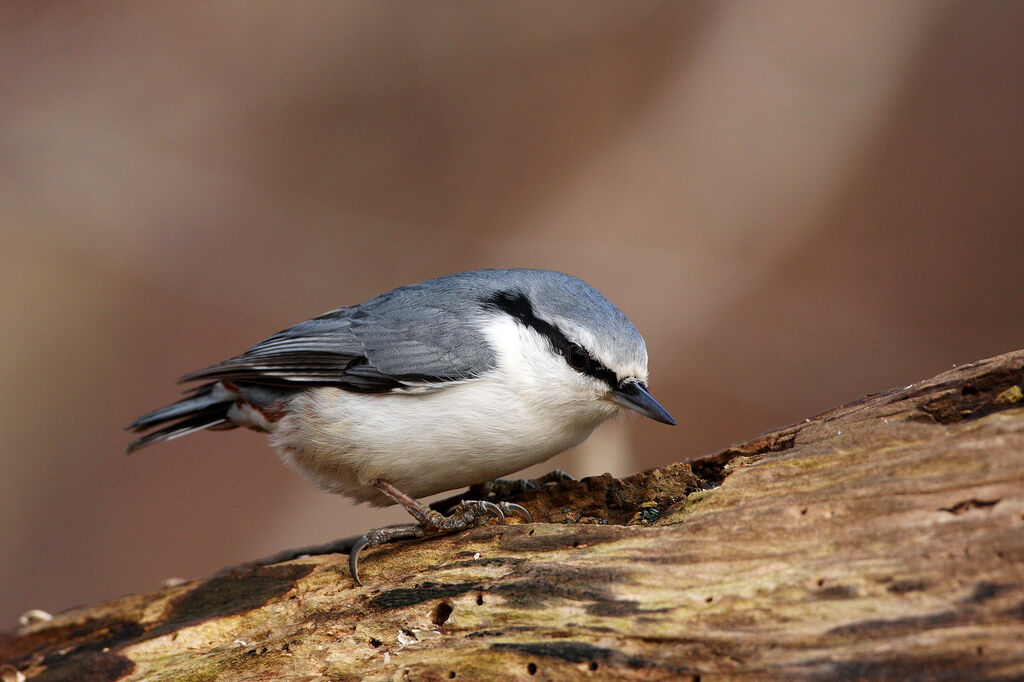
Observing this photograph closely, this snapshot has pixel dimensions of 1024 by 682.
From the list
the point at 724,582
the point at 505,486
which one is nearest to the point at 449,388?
the point at 505,486

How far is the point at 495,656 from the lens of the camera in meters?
2.24

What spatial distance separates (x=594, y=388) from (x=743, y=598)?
1178mm

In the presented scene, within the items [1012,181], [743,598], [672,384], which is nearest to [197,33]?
[672,384]

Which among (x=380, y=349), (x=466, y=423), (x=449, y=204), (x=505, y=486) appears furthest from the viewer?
(x=449, y=204)

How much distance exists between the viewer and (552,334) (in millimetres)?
3127

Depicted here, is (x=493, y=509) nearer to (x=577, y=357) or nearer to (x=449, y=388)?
(x=449, y=388)

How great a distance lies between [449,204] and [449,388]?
3.93 metres

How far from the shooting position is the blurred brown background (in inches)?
218

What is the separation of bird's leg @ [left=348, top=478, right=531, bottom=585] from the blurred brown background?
6.99 feet

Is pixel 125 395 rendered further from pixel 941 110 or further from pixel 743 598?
pixel 941 110

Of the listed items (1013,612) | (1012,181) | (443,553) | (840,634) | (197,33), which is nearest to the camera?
(1013,612)

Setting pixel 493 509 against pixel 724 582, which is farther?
pixel 493 509

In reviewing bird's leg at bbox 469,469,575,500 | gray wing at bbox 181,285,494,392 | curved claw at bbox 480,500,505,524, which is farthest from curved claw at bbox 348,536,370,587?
bird's leg at bbox 469,469,575,500

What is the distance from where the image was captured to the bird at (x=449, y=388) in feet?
9.78
